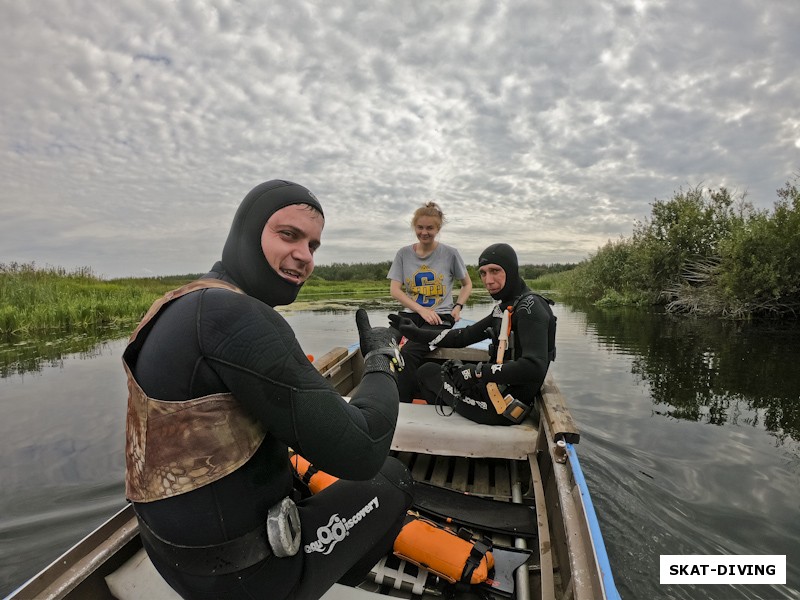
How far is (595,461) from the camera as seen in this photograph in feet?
16.5

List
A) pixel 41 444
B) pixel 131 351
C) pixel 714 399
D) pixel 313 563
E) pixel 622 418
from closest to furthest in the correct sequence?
pixel 131 351
pixel 313 563
pixel 41 444
pixel 622 418
pixel 714 399

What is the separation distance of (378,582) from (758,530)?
372 centimetres

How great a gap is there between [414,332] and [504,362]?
1.24 metres

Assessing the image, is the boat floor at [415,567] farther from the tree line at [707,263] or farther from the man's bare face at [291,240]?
the tree line at [707,263]

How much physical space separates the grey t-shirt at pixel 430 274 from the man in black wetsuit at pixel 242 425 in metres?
3.41

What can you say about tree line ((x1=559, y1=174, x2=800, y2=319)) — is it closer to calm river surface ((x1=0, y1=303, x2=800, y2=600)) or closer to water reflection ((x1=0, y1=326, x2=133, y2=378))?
calm river surface ((x1=0, y1=303, x2=800, y2=600))

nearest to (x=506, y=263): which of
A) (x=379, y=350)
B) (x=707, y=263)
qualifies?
(x=379, y=350)

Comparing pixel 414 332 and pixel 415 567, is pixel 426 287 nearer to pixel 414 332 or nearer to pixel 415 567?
pixel 414 332

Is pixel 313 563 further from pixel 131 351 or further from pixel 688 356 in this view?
pixel 688 356

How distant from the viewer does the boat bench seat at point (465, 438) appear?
327 centimetres

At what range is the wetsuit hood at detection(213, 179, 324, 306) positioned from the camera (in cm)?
150

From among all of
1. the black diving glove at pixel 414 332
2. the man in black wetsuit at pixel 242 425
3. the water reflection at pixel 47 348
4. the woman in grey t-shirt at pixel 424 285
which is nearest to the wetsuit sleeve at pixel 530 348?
the black diving glove at pixel 414 332

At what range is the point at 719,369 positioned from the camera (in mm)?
9594

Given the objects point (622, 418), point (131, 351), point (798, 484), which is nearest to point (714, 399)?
point (622, 418)
